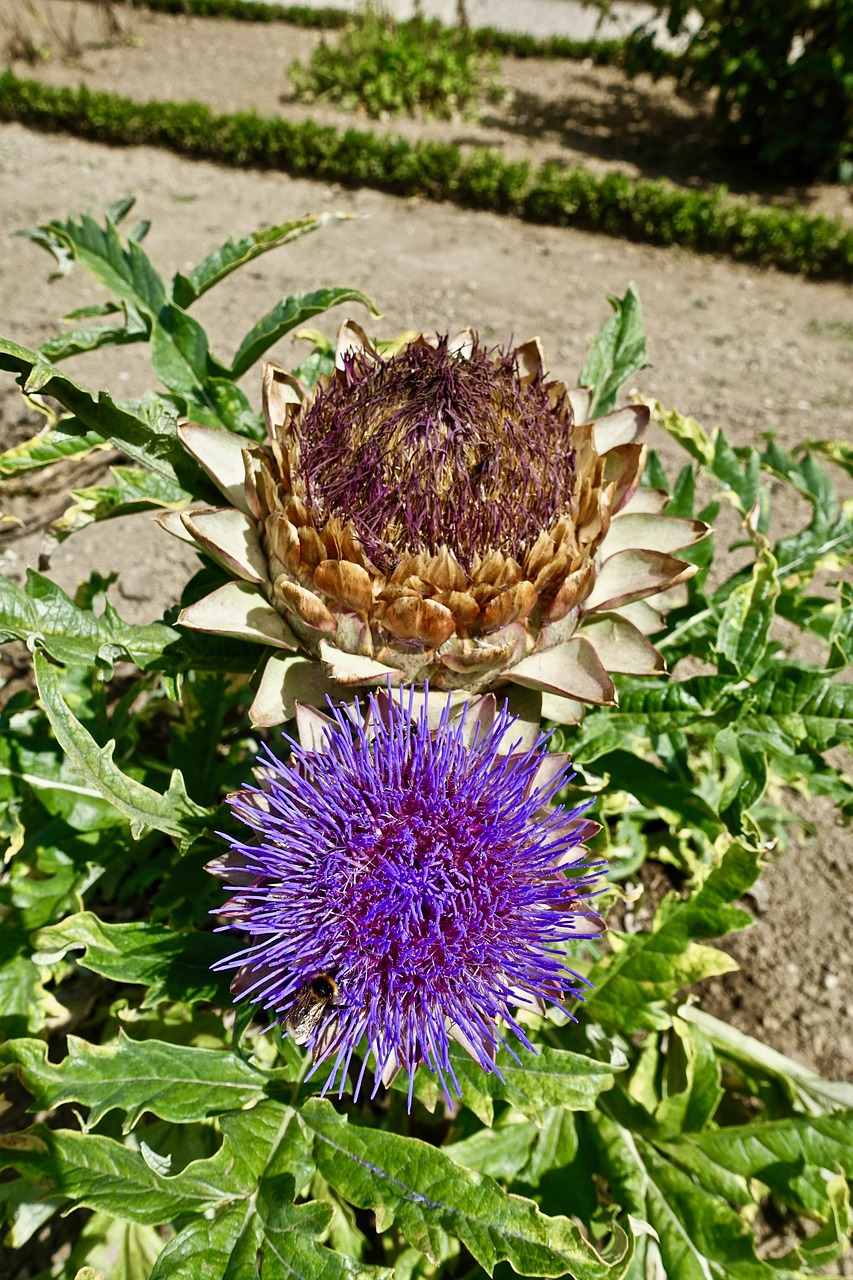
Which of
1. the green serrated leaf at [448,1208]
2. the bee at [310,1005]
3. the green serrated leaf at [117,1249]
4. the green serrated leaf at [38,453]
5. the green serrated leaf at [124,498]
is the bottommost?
the green serrated leaf at [117,1249]

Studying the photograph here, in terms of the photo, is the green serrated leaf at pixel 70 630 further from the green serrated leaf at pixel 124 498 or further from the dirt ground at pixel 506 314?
the dirt ground at pixel 506 314

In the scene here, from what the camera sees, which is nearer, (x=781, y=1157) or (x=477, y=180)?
(x=781, y=1157)

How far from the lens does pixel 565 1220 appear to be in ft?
3.82

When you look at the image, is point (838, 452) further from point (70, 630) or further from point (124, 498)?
point (70, 630)

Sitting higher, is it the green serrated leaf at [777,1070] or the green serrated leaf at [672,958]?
the green serrated leaf at [672,958]

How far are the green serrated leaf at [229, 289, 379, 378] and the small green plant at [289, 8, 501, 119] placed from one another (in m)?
6.83

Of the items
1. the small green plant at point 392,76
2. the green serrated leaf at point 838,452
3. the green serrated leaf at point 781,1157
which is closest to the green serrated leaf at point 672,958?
the green serrated leaf at point 781,1157

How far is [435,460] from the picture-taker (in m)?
1.28

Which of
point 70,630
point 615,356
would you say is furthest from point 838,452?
point 70,630

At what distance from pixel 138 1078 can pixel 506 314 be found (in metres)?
4.23

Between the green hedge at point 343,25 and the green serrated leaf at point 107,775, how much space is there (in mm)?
8863

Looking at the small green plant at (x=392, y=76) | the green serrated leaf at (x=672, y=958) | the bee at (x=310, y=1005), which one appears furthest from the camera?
the small green plant at (x=392, y=76)

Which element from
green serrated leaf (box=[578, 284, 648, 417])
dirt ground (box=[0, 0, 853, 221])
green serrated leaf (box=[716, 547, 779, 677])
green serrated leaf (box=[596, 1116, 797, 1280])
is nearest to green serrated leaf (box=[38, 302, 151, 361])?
green serrated leaf (box=[578, 284, 648, 417])

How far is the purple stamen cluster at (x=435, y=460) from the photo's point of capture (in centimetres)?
126
